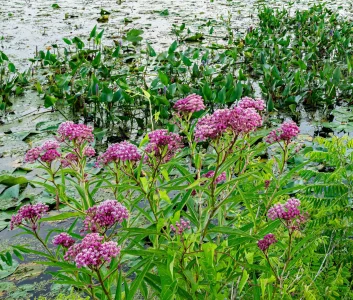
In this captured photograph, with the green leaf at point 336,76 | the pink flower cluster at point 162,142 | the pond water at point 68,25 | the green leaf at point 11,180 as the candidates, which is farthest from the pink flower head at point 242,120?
the green leaf at point 336,76

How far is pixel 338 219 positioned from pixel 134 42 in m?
6.28

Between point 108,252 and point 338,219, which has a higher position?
point 108,252

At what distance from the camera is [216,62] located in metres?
6.93

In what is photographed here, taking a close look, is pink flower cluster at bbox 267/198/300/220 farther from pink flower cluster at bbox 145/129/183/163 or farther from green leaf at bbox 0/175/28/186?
green leaf at bbox 0/175/28/186

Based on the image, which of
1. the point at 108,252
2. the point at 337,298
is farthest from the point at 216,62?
the point at 108,252

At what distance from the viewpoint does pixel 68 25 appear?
958cm

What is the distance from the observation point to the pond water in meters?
4.97

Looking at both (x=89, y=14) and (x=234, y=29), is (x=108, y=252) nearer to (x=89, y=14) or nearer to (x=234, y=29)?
(x=234, y=29)

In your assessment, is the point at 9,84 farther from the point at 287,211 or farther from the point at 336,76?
the point at 287,211

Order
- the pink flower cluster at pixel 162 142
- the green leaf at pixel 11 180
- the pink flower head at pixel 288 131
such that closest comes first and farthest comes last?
1. the pink flower cluster at pixel 162 142
2. the pink flower head at pixel 288 131
3. the green leaf at pixel 11 180

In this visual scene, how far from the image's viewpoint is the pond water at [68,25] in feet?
16.3

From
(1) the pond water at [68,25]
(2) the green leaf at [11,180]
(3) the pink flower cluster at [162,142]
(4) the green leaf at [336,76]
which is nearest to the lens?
(3) the pink flower cluster at [162,142]

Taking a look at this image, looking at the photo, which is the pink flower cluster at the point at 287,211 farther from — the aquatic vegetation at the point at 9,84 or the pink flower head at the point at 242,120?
the aquatic vegetation at the point at 9,84

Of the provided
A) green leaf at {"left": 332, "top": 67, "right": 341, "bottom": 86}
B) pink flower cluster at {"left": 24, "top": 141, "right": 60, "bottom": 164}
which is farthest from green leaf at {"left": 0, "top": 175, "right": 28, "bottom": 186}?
green leaf at {"left": 332, "top": 67, "right": 341, "bottom": 86}
